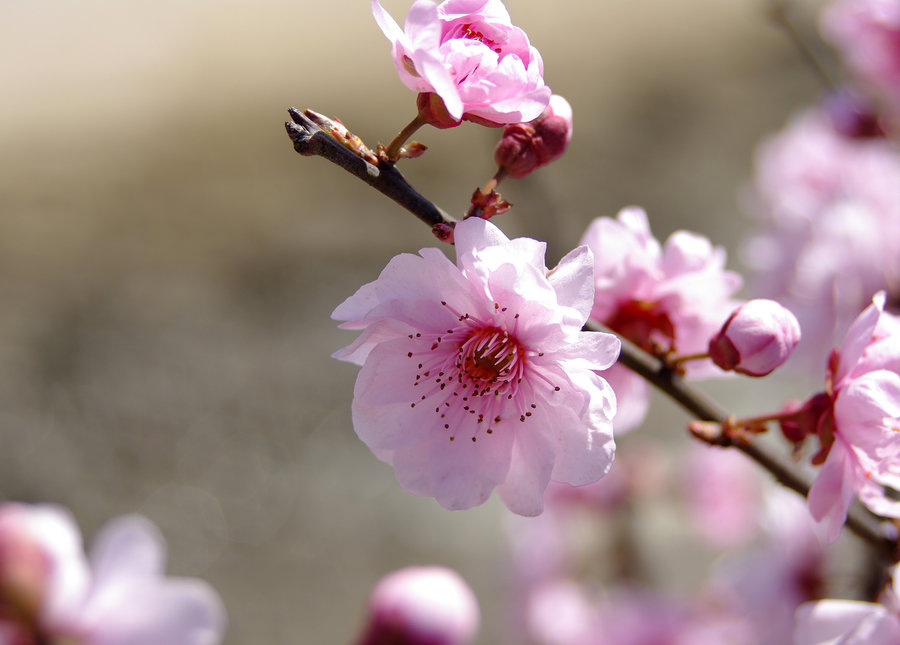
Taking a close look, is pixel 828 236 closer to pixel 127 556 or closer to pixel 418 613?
pixel 418 613

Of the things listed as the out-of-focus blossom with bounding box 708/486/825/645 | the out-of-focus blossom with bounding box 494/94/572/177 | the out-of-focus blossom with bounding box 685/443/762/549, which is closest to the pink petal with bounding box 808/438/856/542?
the out-of-focus blossom with bounding box 494/94/572/177

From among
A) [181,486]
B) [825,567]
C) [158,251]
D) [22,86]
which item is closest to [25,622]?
[825,567]

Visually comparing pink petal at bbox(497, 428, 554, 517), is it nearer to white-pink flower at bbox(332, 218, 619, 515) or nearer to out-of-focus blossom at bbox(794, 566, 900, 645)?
white-pink flower at bbox(332, 218, 619, 515)

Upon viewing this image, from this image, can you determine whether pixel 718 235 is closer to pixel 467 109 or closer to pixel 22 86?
pixel 467 109

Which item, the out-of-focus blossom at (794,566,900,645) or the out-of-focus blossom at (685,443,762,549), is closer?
the out-of-focus blossom at (794,566,900,645)

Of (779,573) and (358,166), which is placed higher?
(358,166)

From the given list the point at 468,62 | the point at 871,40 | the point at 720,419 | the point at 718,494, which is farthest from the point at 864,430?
the point at 718,494
